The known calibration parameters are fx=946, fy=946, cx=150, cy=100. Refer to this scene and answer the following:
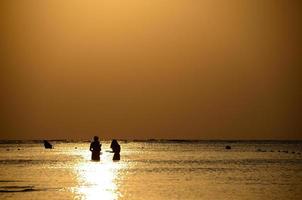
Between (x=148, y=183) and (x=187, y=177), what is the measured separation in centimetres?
561

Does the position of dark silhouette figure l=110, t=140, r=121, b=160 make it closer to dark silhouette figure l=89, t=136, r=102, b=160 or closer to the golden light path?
dark silhouette figure l=89, t=136, r=102, b=160

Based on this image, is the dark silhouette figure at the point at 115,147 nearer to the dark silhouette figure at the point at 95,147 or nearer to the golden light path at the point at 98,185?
the dark silhouette figure at the point at 95,147

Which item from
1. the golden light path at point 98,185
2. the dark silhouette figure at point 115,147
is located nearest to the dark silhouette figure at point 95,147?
the dark silhouette figure at point 115,147

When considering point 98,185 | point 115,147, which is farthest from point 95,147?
point 98,185

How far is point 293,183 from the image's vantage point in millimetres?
40875

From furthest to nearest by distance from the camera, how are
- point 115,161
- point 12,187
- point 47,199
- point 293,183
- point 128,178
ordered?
1. point 115,161
2. point 128,178
3. point 293,183
4. point 12,187
5. point 47,199

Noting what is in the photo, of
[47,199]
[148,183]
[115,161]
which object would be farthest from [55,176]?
[115,161]

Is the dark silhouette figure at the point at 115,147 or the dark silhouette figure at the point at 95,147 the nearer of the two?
the dark silhouette figure at the point at 95,147

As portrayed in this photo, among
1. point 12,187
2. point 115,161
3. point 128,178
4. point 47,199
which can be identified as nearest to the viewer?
point 47,199

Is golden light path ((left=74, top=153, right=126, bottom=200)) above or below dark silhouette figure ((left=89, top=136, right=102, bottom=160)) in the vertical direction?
below

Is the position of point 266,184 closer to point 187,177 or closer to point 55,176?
point 187,177

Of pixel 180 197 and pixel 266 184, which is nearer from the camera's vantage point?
pixel 180 197

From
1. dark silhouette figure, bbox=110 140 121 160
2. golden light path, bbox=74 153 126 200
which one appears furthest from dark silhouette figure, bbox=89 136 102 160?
golden light path, bbox=74 153 126 200

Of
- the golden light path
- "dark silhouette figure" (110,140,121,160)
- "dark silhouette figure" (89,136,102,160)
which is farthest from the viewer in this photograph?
"dark silhouette figure" (110,140,121,160)
